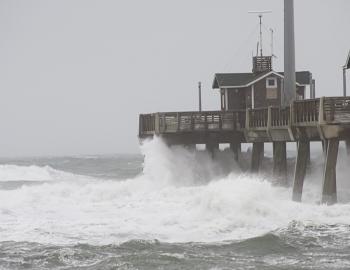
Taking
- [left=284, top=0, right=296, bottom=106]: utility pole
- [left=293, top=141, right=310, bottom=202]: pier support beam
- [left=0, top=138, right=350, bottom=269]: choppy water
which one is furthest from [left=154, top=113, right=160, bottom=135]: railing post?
[left=293, top=141, right=310, bottom=202]: pier support beam

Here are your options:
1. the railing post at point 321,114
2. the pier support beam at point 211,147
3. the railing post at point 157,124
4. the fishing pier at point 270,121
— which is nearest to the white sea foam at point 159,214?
the fishing pier at point 270,121

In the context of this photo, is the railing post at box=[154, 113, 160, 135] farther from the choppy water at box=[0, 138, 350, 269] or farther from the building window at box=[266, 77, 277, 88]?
the building window at box=[266, 77, 277, 88]

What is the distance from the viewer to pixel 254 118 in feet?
92.7

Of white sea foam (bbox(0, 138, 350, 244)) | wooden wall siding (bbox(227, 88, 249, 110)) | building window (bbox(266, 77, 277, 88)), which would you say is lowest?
white sea foam (bbox(0, 138, 350, 244))

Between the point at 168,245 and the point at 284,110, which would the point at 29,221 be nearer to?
the point at 168,245

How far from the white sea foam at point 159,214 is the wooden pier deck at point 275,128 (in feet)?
5.12

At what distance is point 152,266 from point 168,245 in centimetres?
200

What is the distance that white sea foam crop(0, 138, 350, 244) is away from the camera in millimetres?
16609

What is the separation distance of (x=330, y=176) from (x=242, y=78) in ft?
70.0

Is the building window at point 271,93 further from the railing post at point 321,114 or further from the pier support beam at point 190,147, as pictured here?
the railing post at point 321,114

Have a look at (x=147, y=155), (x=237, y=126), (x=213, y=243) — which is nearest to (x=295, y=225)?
(x=213, y=243)

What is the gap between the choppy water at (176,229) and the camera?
1352cm

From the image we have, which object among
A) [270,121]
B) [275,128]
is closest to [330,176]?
[275,128]

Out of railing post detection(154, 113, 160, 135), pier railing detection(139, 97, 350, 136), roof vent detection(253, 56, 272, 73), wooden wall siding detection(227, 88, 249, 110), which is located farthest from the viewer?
roof vent detection(253, 56, 272, 73)
